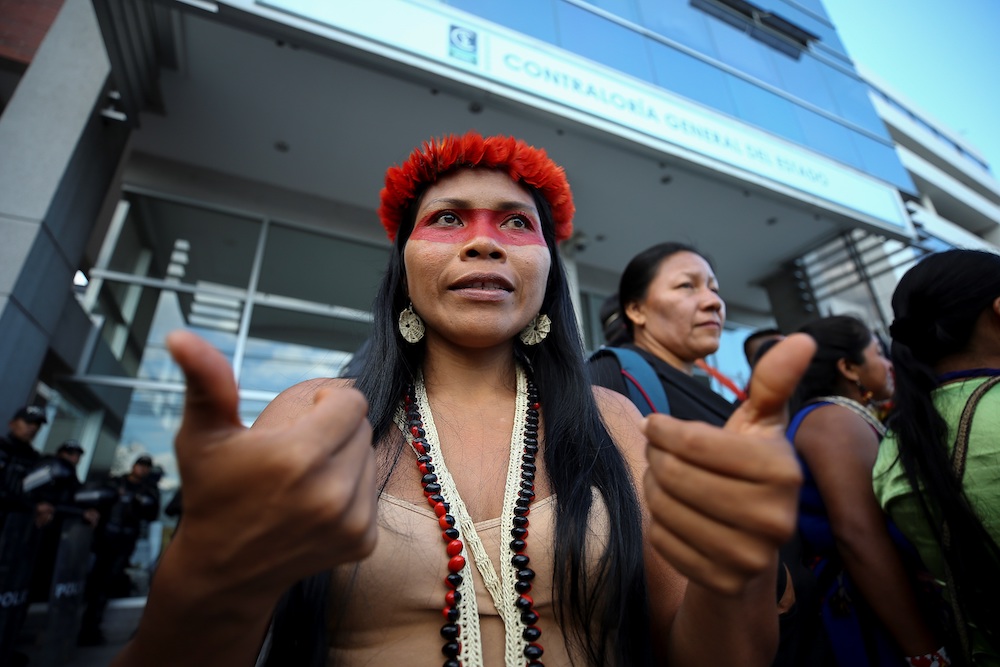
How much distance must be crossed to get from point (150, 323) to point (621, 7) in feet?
23.1

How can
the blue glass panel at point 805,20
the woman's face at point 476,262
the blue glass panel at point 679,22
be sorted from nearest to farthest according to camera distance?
the woman's face at point 476,262 < the blue glass panel at point 679,22 < the blue glass panel at point 805,20

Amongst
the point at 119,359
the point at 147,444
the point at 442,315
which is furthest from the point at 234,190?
the point at 442,315

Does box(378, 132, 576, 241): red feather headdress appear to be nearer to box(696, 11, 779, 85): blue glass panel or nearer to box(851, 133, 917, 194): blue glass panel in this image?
box(696, 11, 779, 85): blue glass panel

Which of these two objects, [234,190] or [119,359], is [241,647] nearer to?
[119,359]

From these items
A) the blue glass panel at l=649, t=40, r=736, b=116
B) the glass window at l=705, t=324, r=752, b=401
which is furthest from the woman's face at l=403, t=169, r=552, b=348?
the glass window at l=705, t=324, r=752, b=401

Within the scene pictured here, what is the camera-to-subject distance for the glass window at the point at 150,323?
214 inches

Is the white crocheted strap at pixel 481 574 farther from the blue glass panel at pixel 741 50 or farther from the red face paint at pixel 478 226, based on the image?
the blue glass panel at pixel 741 50

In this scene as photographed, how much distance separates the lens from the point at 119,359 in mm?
5469

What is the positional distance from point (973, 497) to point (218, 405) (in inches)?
69.9

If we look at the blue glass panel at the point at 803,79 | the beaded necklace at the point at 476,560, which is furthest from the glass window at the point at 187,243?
the blue glass panel at the point at 803,79

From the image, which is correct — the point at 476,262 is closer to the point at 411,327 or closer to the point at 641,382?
the point at 411,327

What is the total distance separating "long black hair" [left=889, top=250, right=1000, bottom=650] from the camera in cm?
128

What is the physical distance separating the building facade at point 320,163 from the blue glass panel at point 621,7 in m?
0.04

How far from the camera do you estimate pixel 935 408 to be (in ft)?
4.74
